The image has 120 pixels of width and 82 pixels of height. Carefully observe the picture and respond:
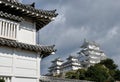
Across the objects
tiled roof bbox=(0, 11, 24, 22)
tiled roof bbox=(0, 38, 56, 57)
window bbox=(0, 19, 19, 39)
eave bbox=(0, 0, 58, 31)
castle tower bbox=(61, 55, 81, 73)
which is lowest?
tiled roof bbox=(0, 38, 56, 57)

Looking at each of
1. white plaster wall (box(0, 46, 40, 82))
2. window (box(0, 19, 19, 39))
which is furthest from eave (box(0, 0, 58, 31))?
white plaster wall (box(0, 46, 40, 82))

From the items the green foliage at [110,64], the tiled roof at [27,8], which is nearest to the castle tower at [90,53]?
the green foliage at [110,64]

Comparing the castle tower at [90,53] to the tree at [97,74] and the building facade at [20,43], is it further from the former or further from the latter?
the building facade at [20,43]

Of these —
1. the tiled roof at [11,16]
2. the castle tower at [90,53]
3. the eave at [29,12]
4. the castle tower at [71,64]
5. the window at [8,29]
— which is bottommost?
the window at [8,29]

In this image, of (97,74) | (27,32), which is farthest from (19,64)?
(97,74)

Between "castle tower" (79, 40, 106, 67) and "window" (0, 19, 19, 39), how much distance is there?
91614 millimetres

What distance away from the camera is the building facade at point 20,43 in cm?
1658

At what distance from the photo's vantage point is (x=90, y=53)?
113 metres

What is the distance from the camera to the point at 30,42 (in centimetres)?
1850

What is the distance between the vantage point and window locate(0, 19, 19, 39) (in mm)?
16875

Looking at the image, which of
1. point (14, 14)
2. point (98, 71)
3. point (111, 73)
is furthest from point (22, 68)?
point (111, 73)

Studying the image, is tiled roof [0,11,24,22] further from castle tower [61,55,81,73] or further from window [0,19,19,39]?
castle tower [61,55,81,73]

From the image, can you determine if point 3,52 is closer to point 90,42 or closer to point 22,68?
point 22,68

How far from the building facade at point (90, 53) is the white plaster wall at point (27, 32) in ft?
295
